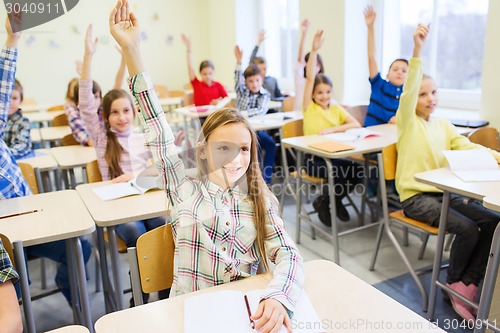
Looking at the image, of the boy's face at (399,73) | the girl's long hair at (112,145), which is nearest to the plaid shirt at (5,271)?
the girl's long hair at (112,145)

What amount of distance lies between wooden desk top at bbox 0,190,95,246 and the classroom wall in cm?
261

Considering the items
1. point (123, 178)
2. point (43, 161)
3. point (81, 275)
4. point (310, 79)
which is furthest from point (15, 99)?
→ point (310, 79)

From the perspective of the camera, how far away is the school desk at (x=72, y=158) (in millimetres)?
2625

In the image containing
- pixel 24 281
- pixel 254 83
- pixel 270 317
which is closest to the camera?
pixel 270 317

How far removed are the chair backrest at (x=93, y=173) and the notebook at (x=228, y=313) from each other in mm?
1412

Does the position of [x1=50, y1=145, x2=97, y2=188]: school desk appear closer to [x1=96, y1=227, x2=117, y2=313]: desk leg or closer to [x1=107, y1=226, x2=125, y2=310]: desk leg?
[x1=96, y1=227, x2=117, y2=313]: desk leg

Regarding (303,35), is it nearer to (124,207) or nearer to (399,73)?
(399,73)

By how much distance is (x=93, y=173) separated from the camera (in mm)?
2297

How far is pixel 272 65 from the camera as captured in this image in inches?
250

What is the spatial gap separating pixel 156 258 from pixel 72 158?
171 centimetres

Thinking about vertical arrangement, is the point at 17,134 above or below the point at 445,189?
above

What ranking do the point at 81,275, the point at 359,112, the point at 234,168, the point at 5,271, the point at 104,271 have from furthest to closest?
the point at 359,112
the point at 104,271
the point at 81,275
the point at 234,168
the point at 5,271

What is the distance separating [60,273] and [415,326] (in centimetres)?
168

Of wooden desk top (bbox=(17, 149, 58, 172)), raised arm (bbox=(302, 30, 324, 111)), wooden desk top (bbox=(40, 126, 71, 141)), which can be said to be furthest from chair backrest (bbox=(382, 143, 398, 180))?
wooden desk top (bbox=(40, 126, 71, 141))
